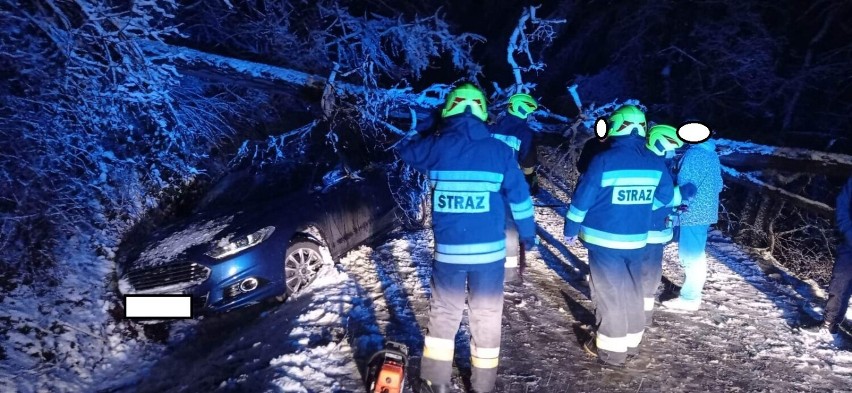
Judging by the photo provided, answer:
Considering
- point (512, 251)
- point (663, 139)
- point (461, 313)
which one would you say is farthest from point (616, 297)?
point (512, 251)

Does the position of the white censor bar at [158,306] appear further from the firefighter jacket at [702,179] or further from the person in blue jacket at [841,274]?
the person in blue jacket at [841,274]

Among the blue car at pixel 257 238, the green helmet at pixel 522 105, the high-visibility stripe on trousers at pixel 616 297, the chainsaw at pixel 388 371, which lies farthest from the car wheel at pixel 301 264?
the high-visibility stripe on trousers at pixel 616 297

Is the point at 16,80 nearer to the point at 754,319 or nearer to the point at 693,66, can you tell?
the point at 754,319

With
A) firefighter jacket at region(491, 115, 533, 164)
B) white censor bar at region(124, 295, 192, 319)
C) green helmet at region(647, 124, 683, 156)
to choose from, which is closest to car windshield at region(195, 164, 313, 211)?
white censor bar at region(124, 295, 192, 319)

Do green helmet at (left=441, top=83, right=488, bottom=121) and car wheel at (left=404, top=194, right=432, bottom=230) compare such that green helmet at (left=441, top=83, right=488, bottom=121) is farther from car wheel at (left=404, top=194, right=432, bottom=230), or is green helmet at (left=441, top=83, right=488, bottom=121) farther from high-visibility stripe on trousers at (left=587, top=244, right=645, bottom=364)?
car wheel at (left=404, top=194, right=432, bottom=230)

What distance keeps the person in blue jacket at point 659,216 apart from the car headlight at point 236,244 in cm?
326

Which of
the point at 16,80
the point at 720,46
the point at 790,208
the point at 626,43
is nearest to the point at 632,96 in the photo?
the point at 626,43

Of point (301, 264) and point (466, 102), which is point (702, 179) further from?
point (301, 264)

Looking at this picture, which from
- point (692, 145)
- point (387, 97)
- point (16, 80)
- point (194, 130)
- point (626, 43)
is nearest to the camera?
point (692, 145)

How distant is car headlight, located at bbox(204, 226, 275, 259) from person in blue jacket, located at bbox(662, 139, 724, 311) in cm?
370

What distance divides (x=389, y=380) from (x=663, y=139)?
276 cm

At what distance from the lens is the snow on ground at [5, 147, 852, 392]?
3492 mm

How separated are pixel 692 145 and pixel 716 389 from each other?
1.96 metres

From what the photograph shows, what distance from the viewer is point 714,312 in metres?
4.69
